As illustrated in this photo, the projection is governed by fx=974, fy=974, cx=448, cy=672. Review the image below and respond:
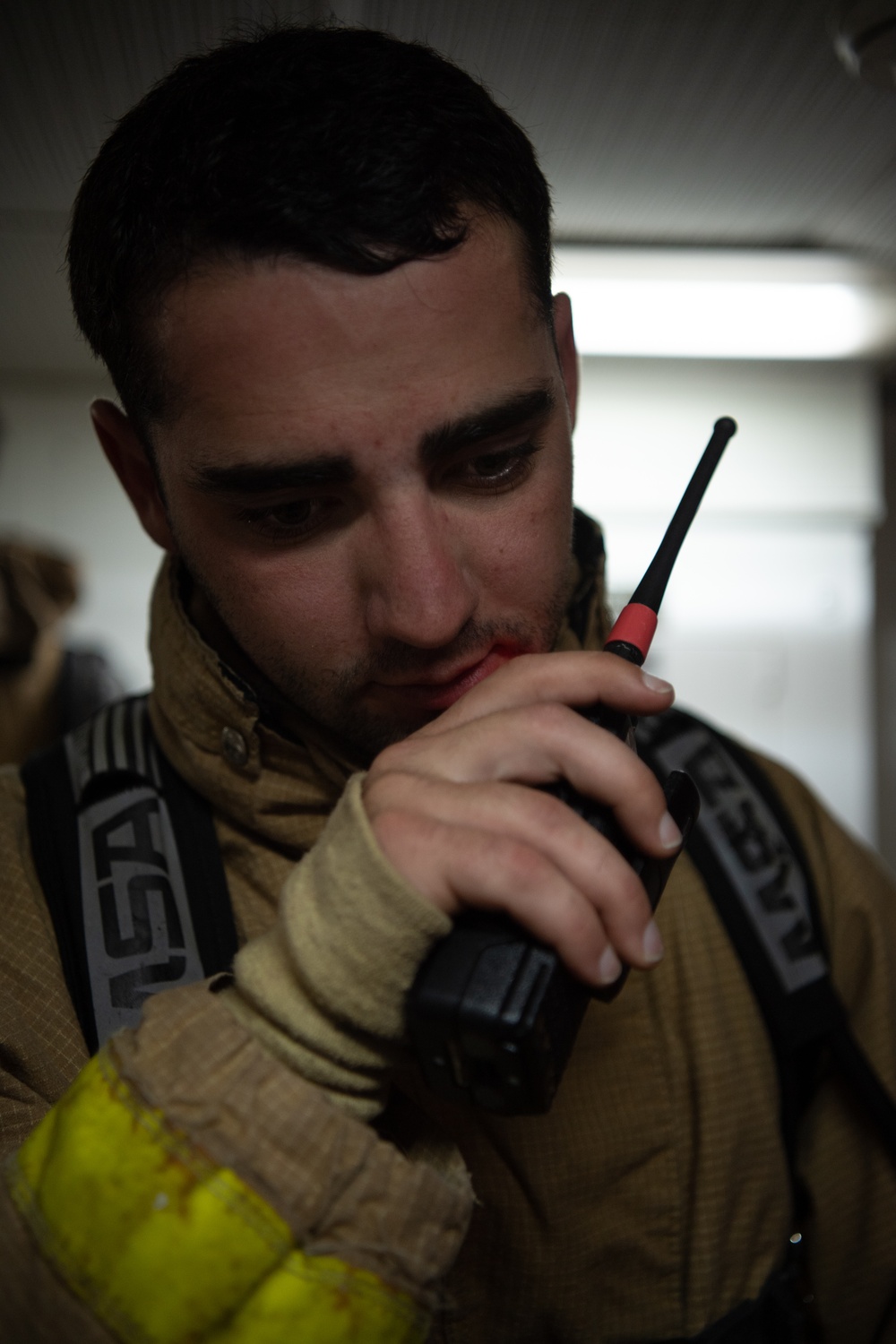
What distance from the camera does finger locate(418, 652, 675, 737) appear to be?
0.49 m

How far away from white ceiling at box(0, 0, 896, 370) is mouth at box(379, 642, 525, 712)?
373 millimetres

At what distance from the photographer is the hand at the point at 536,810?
433 mm

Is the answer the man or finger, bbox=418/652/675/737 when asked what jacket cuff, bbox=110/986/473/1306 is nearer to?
the man

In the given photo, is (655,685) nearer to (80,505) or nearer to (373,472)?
(373,472)

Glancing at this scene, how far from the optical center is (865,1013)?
845mm

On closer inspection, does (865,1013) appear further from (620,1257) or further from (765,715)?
(765,715)

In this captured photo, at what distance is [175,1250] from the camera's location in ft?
1.39

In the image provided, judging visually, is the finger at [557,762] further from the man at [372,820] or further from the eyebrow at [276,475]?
the eyebrow at [276,475]

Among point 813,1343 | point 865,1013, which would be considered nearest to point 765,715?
point 865,1013

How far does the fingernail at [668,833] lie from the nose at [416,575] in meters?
0.17

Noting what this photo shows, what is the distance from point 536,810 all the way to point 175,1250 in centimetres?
25

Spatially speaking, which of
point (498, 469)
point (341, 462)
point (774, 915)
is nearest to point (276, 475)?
point (341, 462)

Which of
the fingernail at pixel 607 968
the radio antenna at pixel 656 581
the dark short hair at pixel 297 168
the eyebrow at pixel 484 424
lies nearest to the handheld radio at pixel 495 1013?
the fingernail at pixel 607 968

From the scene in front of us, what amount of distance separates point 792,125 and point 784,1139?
77 cm
